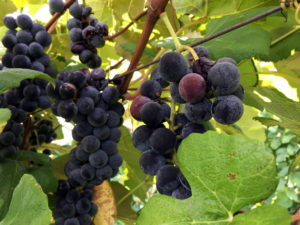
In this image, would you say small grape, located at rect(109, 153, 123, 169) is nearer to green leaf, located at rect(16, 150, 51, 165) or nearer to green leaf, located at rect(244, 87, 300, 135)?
green leaf, located at rect(16, 150, 51, 165)

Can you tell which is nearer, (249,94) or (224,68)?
(224,68)

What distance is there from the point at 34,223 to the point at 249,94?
1.86 feet

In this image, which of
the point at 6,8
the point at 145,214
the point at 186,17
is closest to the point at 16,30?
the point at 6,8

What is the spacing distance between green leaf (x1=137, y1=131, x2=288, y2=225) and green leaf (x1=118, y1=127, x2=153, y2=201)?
2.17ft

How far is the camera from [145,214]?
1.44ft

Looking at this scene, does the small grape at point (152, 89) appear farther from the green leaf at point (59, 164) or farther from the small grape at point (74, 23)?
the green leaf at point (59, 164)

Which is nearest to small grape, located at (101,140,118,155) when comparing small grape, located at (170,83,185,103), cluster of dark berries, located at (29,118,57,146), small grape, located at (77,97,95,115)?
small grape, located at (77,97,95,115)

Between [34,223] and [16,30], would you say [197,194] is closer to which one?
[34,223]

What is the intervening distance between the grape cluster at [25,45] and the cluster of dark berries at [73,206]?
36 cm

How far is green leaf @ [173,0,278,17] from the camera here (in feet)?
→ 2.52

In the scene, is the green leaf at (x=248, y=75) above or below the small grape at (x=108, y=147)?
above

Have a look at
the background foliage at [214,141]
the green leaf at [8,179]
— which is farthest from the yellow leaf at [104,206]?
the green leaf at [8,179]

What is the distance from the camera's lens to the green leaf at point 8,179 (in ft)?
2.52

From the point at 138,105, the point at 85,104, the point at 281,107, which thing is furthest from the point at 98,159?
the point at 281,107
